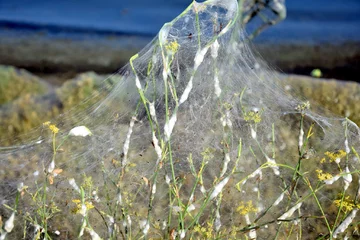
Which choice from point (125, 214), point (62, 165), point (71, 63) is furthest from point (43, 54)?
point (125, 214)

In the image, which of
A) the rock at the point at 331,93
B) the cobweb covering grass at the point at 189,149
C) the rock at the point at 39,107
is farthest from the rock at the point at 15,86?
the cobweb covering grass at the point at 189,149

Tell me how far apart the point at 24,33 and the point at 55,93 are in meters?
4.18

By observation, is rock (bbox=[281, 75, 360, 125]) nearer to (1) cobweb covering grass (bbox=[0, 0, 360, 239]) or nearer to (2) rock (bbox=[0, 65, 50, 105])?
(1) cobweb covering grass (bbox=[0, 0, 360, 239])

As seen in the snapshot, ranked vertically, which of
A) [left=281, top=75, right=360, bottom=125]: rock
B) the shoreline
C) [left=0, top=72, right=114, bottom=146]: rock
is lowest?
the shoreline

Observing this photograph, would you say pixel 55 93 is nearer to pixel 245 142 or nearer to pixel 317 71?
pixel 245 142

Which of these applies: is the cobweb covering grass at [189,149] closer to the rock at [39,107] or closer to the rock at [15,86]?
the rock at [39,107]

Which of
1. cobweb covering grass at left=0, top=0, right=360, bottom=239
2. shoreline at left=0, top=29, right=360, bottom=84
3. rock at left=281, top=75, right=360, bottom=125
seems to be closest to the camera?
cobweb covering grass at left=0, top=0, right=360, bottom=239

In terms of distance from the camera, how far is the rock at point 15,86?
3.86 metres

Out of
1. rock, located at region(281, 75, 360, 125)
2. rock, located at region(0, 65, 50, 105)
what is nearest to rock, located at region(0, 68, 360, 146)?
rock, located at region(281, 75, 360, 125)

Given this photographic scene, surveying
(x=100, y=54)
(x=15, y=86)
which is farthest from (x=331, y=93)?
(x=100, y=54)

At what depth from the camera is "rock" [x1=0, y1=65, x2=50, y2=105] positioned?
3.86m

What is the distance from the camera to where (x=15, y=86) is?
389 cm

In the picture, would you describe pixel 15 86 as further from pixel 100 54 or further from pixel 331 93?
pixel 100 54

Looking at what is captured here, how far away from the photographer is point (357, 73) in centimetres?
588
